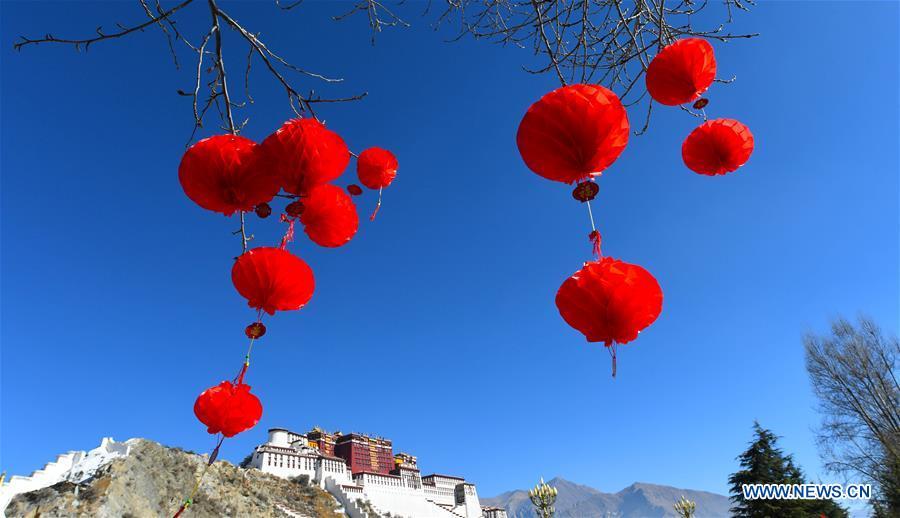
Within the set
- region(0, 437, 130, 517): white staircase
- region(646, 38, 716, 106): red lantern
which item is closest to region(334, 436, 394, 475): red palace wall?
region(0, 437, 130, 517): white staircase

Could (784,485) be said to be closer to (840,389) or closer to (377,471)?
(840,389)

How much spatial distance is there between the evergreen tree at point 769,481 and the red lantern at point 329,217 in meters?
17.1

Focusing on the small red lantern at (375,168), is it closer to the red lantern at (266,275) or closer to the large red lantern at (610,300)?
the red lantern at (266,275)

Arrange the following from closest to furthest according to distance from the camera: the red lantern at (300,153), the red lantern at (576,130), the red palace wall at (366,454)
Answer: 1. the red lantern at (576,130)
2. the red lantern at (300,153)
3. the red palace wall at (366,454)

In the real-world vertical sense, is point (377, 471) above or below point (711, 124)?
above

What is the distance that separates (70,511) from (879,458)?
23916 millimetres

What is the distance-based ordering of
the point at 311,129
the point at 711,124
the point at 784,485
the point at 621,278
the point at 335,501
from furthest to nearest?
the point at 335,501, the point at 784,485, the point at 711,124, the point at 311,129, the point at 621,278

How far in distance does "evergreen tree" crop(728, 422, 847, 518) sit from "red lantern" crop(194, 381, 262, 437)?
16.6 meters

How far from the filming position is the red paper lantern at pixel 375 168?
354cm

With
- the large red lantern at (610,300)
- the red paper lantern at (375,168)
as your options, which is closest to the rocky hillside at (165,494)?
the red paper lantern at (375,168)

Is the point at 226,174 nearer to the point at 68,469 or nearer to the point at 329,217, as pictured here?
the point at 329,217

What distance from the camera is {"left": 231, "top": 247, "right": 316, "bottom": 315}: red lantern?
94.6 inches

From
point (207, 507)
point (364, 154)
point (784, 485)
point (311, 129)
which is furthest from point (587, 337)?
point (207, 507)

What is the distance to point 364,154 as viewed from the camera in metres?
3.60
